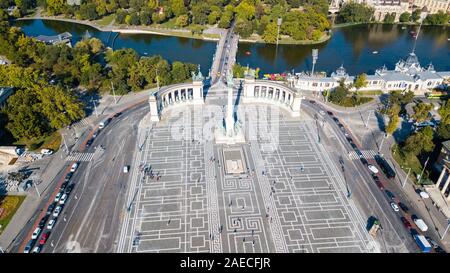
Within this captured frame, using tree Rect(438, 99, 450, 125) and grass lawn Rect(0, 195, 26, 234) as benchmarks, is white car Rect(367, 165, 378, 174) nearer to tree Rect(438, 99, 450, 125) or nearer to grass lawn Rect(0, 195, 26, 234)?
tree Rect(438, 99, 450, 125)

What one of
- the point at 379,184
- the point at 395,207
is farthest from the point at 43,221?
the point at 379,184

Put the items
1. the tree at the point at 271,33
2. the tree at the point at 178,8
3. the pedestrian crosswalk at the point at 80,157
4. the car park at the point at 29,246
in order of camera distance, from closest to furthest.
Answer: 1. the car park at the point at 29,246
2. the pedestrian crosswalk at the point at 80,157
3. the tree at the point at 271,33
4. the tree at the point at 178,8

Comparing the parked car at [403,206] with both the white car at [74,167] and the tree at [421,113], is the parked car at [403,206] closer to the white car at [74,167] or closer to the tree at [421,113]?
the tree at [421,113]

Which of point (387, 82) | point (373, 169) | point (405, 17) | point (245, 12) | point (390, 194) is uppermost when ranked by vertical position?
point (245, 12)

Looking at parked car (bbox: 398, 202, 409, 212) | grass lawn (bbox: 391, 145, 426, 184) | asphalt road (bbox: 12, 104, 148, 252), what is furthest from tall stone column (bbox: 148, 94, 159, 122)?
parked car (bbox: 398, 202, 409, 212)

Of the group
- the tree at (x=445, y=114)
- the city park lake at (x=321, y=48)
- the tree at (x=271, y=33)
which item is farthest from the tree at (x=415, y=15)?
the tree at (x=445, y=114)

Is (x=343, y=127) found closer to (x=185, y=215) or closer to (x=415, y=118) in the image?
(x=415, y=118)

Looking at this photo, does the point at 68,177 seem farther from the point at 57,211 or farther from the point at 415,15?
the point at 415,15
